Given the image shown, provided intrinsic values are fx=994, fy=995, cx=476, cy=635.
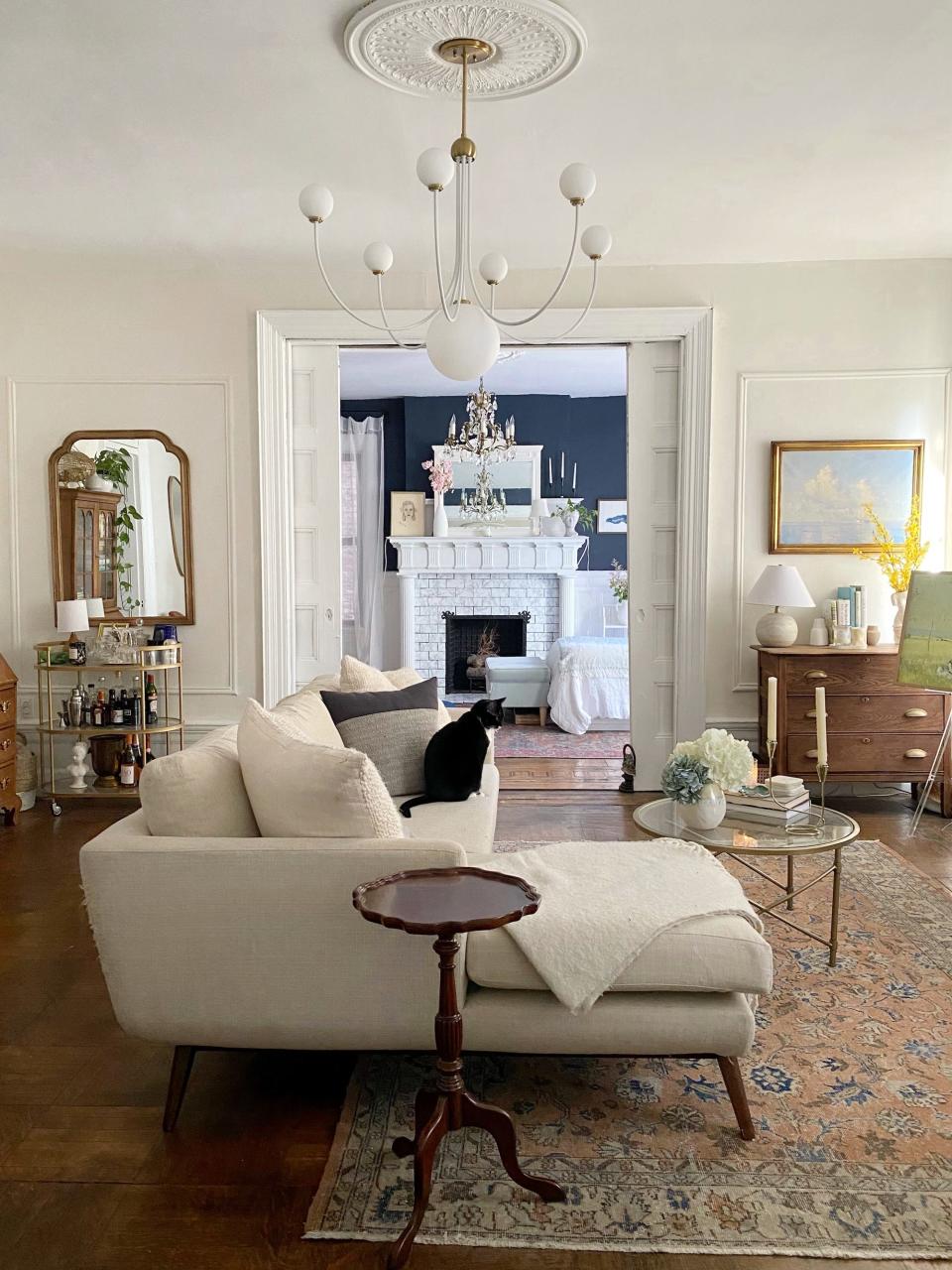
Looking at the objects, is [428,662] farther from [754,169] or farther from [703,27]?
[703,27]

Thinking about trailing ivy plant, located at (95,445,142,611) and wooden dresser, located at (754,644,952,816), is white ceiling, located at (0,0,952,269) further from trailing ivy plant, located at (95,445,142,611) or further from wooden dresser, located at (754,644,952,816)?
wooden dresser, located at (754,644,952,816)

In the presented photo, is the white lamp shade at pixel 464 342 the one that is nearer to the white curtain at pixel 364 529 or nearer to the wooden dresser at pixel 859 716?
the wooden dresser at pixel 859 716

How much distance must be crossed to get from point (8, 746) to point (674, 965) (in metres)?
4.02

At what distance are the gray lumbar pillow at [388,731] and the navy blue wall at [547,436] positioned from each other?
5.82m

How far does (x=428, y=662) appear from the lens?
948 cm

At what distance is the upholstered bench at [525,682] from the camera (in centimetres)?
817

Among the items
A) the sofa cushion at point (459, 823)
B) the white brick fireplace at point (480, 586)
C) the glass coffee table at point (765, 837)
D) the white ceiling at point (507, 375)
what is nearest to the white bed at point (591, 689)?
the white brick fireplace at point (480, 586)

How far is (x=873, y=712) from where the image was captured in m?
5.11

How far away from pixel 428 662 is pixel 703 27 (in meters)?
6.93

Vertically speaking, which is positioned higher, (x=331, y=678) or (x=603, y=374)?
(x=603, y=374)

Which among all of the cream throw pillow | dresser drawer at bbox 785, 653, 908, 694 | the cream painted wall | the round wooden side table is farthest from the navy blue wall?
the round wooden side table

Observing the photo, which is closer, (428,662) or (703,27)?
(703,27)

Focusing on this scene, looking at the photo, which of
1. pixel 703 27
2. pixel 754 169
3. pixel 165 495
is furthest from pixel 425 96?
pixel 165 495

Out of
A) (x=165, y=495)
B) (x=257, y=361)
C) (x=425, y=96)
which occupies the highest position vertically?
(x=425, y=96)
